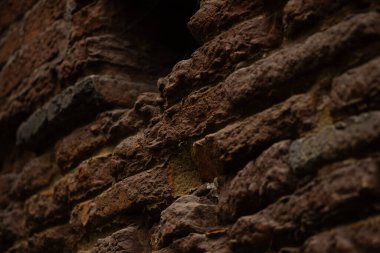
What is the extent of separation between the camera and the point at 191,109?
4.71 feet

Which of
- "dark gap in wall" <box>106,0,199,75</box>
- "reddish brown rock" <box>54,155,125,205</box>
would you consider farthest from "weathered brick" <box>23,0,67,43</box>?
"reddish brown rock" <box>54,155,125,205</box>

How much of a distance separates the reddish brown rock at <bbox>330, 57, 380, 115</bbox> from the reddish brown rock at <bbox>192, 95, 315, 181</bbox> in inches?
2.6

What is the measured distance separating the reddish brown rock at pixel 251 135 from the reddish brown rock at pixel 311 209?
0.46 feet

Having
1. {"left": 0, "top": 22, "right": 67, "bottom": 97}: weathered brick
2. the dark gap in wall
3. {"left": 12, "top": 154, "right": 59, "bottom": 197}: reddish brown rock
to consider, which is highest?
{"left": 0, "top": 22, "right": 67, "bottom": 97}: weathered brick

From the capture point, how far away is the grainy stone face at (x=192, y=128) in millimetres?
1025

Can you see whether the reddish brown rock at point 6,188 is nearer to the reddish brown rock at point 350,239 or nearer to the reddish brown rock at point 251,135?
the reddish brown rock at point 251,135

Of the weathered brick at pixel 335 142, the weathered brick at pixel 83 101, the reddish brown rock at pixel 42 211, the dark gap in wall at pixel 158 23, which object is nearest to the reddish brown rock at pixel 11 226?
the reddish brown rock at pixel 42 211

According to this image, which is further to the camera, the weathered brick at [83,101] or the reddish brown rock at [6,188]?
→ the reddish brown rock at [6,188]

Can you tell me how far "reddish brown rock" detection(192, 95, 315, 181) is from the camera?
1.11 m

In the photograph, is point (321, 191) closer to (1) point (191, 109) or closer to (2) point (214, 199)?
(2) point (214, 199)

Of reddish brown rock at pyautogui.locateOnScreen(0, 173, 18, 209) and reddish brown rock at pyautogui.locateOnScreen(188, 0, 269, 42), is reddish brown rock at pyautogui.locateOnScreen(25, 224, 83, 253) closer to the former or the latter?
reddish brown rock at pyautogui.locateOnScreen(0, 173, 18, 209)

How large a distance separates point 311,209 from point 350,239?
10 centimetres

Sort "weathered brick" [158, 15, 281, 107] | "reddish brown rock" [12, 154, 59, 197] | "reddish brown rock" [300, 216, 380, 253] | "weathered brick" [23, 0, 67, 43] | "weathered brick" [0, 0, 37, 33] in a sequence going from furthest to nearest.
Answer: "weathered brick" [0, 0, 37, 33]
"weathered brick" [23, 0, 67, 43]
"reddish brown rock" [12, 154, 59, 197]
"weathered brick" [158, 15, 281, 107]
"reddish brown rock" [300, 216, 380, 253]

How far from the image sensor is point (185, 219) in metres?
1.30
